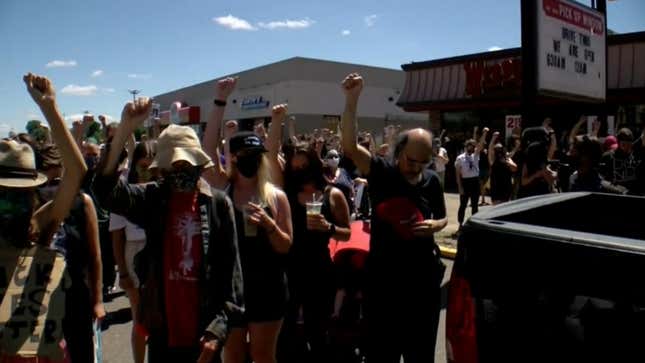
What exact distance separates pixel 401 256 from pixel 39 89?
6.68ft

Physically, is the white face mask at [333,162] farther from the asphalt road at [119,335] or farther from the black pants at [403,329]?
the black pants at [403,329]

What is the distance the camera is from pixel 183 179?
2.51 metres

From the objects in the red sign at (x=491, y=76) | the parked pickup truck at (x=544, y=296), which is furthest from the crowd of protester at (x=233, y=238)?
the red sign at (x=491, y=76)

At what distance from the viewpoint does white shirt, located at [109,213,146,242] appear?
4.42m

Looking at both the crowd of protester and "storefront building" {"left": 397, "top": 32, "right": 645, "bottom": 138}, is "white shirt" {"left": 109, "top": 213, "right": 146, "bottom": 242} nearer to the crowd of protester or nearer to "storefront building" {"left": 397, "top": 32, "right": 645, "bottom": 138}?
the crowd of protester

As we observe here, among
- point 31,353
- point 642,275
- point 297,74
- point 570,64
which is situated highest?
point 297,74

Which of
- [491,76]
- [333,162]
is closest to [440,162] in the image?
[333,162]

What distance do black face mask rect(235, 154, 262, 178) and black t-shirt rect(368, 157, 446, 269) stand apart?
2.23 ft

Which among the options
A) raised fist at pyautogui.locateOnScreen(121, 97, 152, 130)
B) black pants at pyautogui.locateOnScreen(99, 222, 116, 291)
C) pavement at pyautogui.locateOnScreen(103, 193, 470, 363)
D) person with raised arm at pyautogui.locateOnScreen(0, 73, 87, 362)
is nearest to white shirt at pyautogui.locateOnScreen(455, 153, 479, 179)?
pavement at pyautogui.locateOnScreen(103, 193, 470, 363)

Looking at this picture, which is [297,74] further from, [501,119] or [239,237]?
[239,237]

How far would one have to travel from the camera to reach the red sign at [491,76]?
54.5 feet

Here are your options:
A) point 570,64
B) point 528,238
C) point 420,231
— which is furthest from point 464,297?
point 570,64

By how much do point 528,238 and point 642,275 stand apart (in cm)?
35

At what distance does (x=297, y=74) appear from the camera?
114 feet
